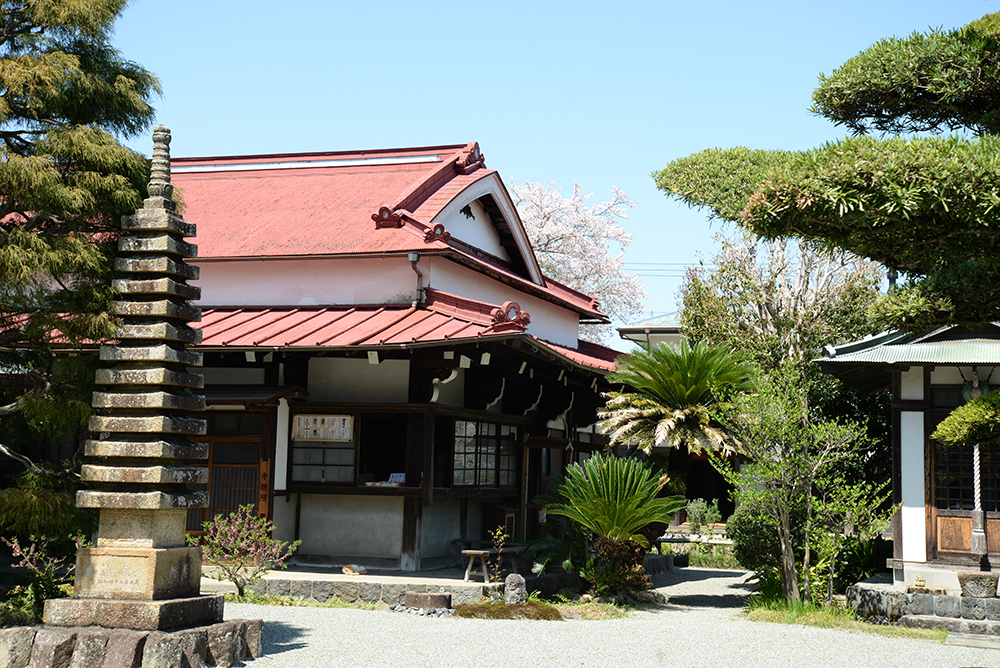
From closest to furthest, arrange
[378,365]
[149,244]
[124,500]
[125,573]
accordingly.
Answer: [125,573]
[124,500]
[149,244]
[378,365]

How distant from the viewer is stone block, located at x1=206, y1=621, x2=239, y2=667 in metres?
8.03

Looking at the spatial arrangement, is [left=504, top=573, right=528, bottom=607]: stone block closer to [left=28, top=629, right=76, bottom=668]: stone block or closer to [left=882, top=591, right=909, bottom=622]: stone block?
[left=882, top=591, right=909, bottom=622]: stone block

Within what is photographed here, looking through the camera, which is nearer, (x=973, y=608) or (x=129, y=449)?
(x=129, y=449)

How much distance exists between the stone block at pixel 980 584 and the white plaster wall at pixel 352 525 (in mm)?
7857

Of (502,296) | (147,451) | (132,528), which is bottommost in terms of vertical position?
(132,528)

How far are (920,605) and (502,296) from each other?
Result: 31.0 feet

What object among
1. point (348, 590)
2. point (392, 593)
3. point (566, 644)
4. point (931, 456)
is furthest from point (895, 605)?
point (348, 590)

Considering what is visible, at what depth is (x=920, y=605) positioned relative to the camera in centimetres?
1271

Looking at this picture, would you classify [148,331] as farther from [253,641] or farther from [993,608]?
[993,608]

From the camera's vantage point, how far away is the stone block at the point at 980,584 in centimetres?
1249

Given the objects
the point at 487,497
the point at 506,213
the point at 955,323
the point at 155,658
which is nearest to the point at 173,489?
the point at 155,658

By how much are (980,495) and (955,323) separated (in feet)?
25.9

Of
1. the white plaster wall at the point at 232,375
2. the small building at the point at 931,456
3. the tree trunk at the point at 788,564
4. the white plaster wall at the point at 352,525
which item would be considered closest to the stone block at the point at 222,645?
the white plaster wall at the point at 352,525

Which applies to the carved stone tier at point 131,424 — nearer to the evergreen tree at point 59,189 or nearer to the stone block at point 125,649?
the evergreen tree at point 59,189
